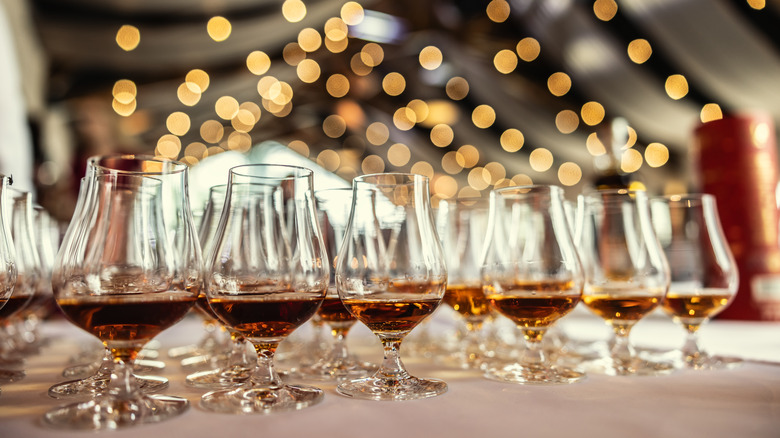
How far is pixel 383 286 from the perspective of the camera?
0.89 meters

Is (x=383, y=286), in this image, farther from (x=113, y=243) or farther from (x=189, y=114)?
(x=189, y=114)

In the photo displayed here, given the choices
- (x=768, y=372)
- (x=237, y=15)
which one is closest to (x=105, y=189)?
(x=768, y=372)

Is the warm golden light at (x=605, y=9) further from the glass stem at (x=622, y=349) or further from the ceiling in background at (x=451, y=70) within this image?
the glass stem at (x=622, y=349)

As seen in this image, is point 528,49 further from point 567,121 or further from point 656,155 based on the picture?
point 656,155

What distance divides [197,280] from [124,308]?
0.33ft

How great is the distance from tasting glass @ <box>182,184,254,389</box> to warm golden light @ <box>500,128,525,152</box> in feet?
27.2

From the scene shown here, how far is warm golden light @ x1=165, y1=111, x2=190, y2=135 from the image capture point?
871cm

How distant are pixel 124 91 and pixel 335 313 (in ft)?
22.7

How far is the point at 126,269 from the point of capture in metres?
0.75

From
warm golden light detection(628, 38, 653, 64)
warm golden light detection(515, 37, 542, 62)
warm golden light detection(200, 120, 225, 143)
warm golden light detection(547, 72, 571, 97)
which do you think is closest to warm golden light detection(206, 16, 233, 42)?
warm golden light detection(515, 37, 542, 62)

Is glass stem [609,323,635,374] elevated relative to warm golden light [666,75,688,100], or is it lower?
lower

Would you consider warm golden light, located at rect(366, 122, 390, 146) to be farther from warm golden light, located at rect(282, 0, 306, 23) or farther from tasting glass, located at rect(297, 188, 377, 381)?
tasting glass, located at rect(297, 188, 377, 381)

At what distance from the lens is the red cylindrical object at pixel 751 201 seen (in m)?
1.46

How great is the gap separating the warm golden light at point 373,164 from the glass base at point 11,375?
A: 12.3m
